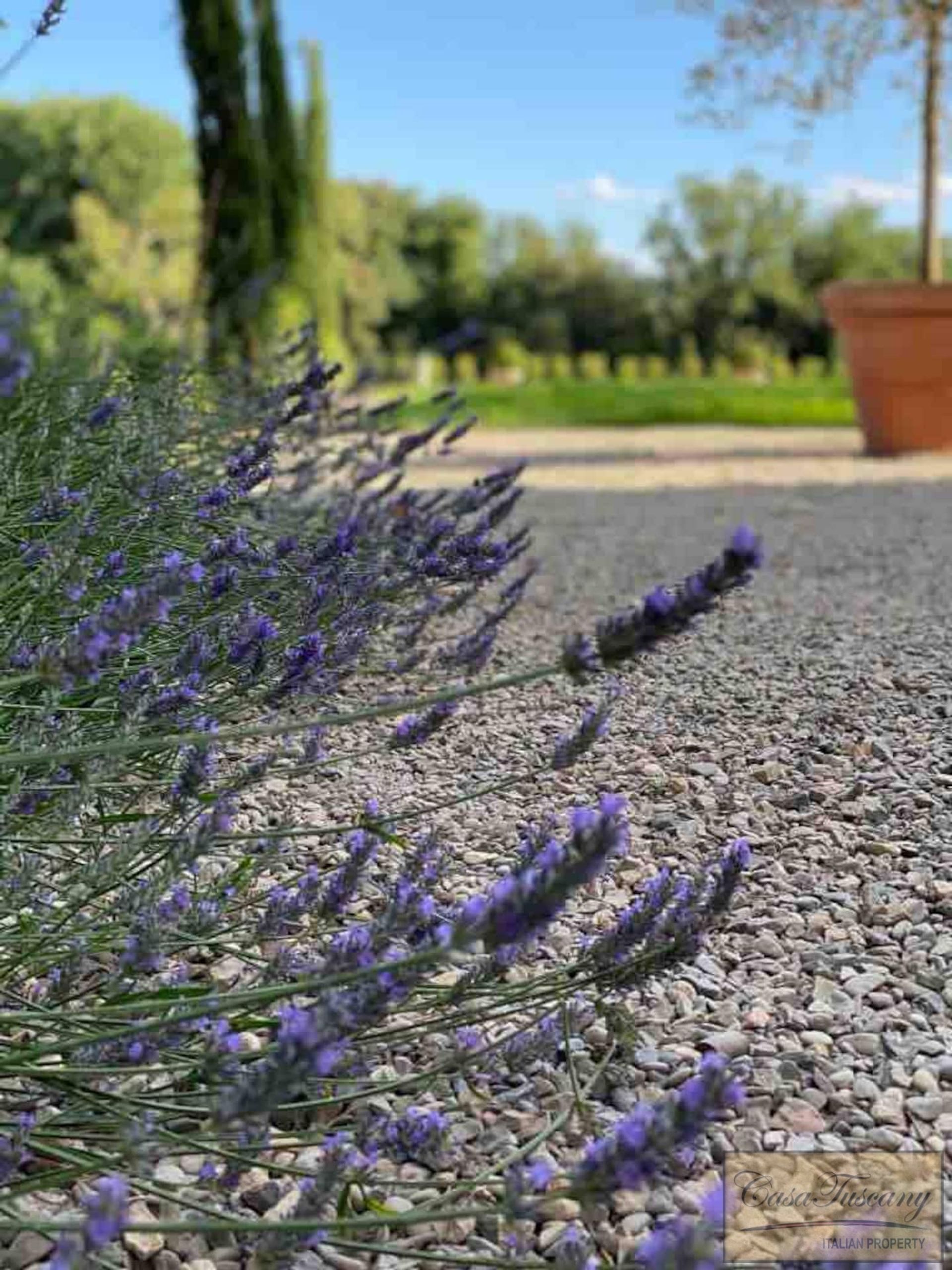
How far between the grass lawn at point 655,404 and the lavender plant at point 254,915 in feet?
25.1

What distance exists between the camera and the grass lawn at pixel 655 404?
11414 millimetres

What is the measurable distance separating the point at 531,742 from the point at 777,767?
16.3 inches

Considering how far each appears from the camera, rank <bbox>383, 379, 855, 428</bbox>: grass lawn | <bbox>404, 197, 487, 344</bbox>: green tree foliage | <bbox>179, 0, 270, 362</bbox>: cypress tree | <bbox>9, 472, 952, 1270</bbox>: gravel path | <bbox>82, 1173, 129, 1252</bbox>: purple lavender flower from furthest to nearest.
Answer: <bbox>404, 197, 487, 344</bbox>: green tree foliage
<bbox>179, 0, 270, 362</bbox>: cypress tree
<bbox>383, 379, 855, 428</bbox>: grass lawn
<bbox>9, 472, 952, 1270</bbox>: gravel path
<bbox>82, 1173, 129, 1252</bbox>: purple lavender flower

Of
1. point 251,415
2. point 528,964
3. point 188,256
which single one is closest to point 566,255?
point 188,256

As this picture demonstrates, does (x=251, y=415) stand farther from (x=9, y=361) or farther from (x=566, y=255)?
(x=566, y=255)

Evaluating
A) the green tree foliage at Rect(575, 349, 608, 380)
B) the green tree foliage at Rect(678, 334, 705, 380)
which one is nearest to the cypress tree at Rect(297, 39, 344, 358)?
the green tree foliage at Rect(575, 349, 608, 380)

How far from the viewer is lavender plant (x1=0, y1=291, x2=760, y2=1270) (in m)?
0.90

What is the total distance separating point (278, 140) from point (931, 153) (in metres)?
7.75

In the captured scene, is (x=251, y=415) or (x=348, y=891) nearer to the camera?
(x=348, y=891)

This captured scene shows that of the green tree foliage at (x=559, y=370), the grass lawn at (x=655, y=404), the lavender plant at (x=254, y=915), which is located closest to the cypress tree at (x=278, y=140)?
the grass lawn at (x=655, y=404)

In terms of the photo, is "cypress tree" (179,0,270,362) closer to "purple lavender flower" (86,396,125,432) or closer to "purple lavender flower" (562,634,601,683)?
"purple lavender flower" (86,396,125,432)

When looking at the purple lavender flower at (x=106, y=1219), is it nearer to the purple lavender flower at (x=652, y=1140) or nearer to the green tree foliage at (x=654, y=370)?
the purple lavender flower at (x=652, y=1140)

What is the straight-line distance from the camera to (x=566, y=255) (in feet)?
94.7

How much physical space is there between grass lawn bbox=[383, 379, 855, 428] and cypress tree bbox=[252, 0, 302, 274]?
1.99 m
